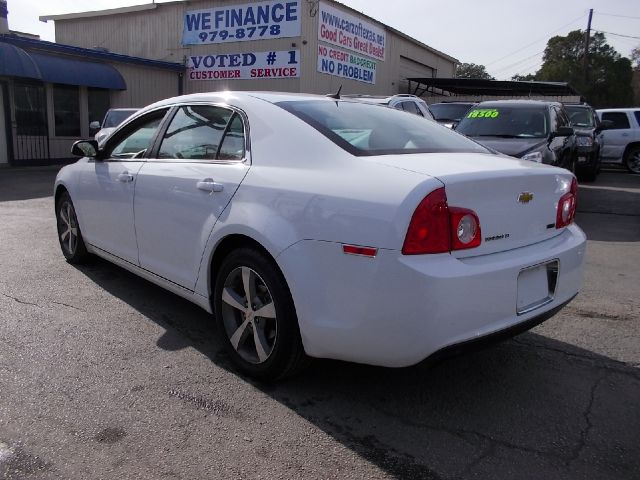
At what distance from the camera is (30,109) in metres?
17.1

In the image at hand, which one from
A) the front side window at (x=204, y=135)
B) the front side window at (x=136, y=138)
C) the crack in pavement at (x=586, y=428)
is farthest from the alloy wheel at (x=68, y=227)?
the crack in pavement at (x=586, y=428)

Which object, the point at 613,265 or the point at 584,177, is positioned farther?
the point at 584,177

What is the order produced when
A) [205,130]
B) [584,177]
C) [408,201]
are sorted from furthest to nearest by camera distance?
[584,177], [205,130], [408,201]

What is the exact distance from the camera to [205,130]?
11.8ft

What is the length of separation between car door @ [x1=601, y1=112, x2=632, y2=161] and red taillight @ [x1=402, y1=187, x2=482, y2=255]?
1606cm

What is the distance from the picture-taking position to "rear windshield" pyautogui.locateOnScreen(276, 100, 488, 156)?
2986mm

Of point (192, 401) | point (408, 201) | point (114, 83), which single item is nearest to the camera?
point (408, 201)

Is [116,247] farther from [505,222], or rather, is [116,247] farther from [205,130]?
[505,222]

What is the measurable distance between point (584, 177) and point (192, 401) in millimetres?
13661

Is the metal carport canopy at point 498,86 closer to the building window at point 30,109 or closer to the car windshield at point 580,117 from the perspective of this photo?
the car windshield at point 580,117

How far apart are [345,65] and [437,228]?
72.0 ft

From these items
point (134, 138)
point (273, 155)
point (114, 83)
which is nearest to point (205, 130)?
point (273, 155)

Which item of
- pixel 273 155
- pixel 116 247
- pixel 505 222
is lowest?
pixel 116 247

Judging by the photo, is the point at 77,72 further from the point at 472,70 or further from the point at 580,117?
the point at 472,70
